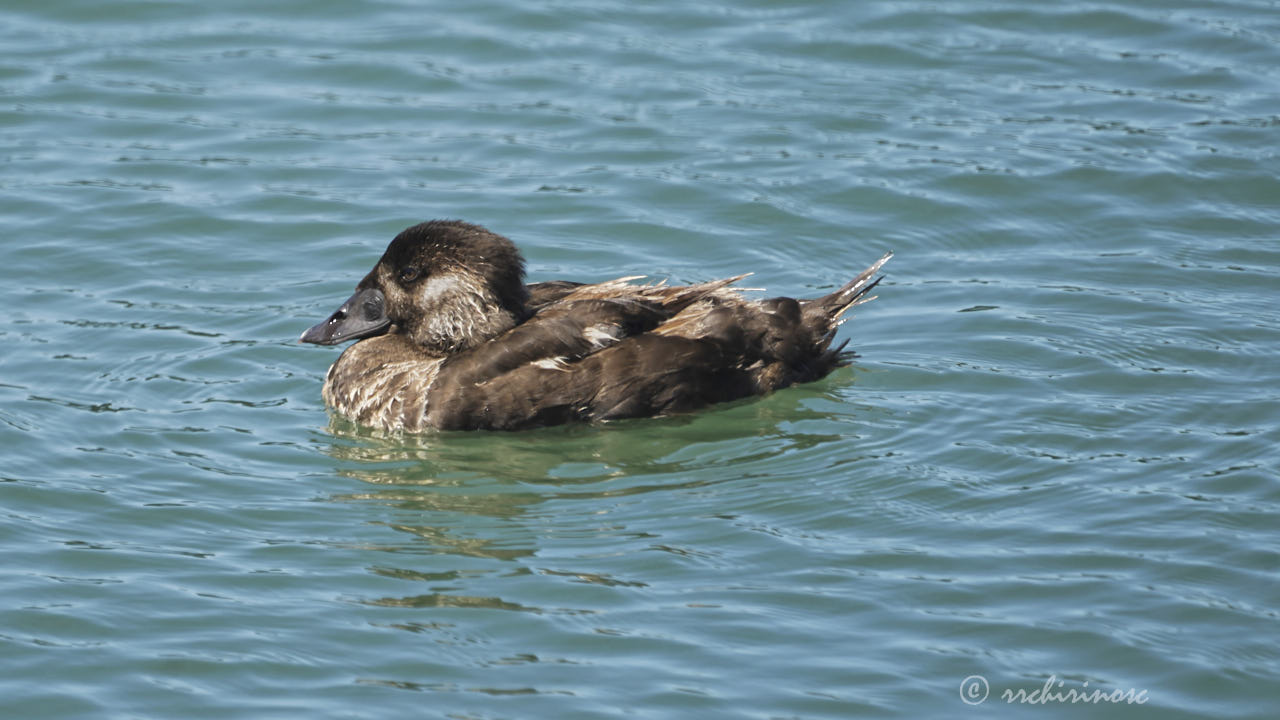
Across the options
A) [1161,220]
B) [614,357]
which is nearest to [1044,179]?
[1161,220]

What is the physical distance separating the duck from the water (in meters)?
0.19

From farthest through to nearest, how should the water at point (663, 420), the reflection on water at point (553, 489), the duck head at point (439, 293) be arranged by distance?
the duck head at point (439, 293), the reflection on water at point (553, 489), the water at point (663, 420)

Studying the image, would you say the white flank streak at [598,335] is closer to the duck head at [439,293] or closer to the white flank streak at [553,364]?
the white flank streak at [553,364]

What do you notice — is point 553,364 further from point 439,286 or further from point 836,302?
point 836,302

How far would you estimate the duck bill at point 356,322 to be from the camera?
10070 mm

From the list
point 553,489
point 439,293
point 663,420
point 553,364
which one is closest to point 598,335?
point 553,364

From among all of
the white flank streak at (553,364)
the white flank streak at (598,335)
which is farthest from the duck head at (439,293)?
the white flank streak at (598,335)

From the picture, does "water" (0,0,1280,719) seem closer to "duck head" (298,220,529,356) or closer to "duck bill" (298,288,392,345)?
"duck bill" (298,288,392,345)

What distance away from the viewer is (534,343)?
950cm

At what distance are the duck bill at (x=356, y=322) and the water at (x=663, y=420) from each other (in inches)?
14.1

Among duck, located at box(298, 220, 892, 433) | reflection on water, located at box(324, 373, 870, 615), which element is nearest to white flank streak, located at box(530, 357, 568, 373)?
duck, located at box(298, 220, 892, 433)

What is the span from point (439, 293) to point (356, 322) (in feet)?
2.00

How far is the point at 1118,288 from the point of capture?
436 inches

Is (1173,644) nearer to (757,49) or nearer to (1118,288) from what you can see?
(1118,288)
